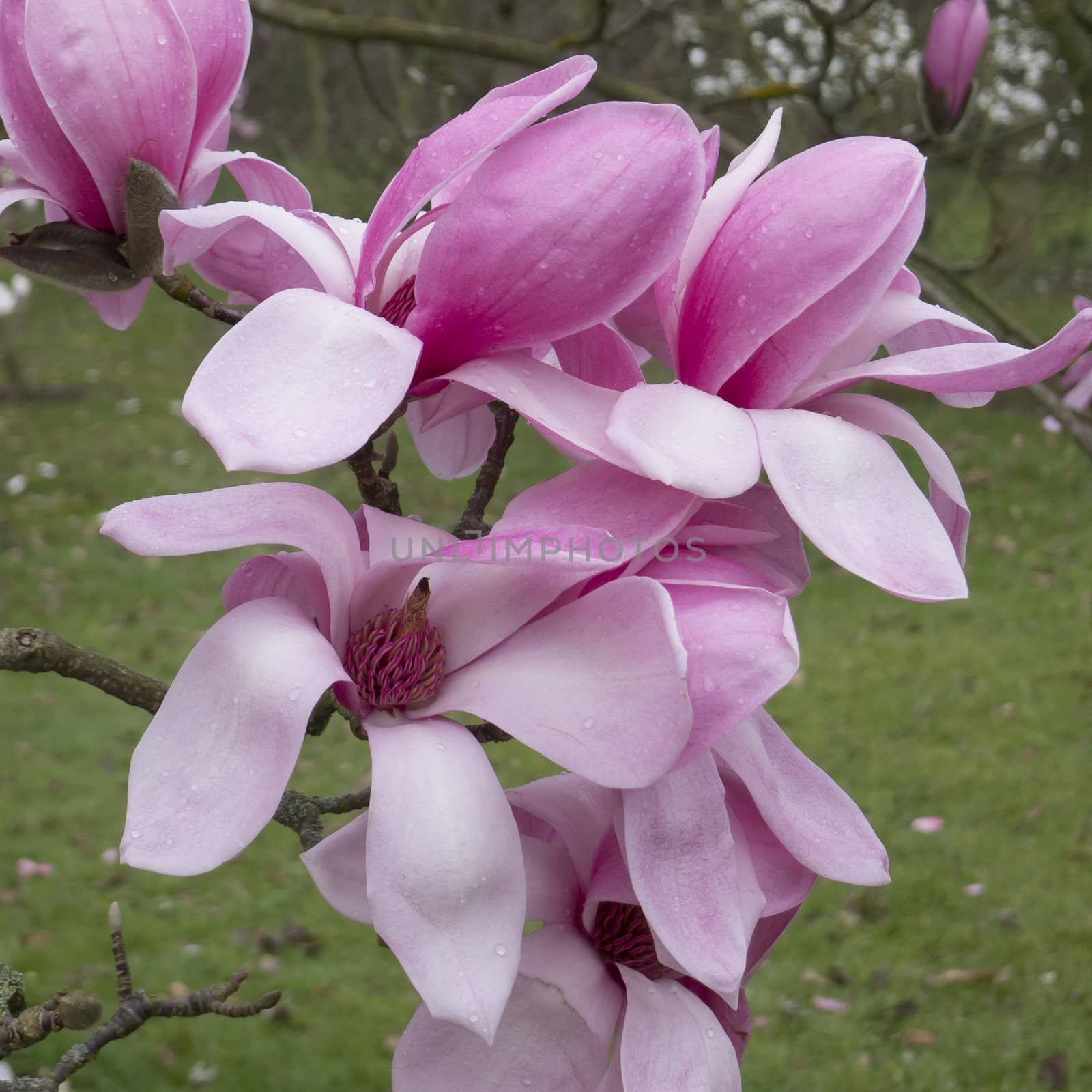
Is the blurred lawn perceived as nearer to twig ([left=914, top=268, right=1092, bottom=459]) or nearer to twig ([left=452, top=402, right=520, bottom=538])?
twig ([left=914, top=268, right=1092, bottom=459])

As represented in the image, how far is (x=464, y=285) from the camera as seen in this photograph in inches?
16.8

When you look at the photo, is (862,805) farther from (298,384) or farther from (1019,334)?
(298,384)

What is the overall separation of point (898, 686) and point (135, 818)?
4031 millimetres

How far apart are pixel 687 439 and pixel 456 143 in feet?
0.48

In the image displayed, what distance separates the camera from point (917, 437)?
0.45 m

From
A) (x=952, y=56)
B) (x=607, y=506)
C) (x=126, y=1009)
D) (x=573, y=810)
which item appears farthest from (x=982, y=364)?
(x=952, y=56)

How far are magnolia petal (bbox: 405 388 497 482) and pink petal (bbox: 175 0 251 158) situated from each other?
18cm

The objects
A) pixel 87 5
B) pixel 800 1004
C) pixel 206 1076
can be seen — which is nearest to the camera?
pixel 87 5

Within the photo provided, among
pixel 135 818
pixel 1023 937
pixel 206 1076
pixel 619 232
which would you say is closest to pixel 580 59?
pixel 619 232

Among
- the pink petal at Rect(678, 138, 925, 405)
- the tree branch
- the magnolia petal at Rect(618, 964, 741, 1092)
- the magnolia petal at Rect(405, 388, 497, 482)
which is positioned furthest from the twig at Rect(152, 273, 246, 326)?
the tree branch

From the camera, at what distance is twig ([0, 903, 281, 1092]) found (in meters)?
0.64

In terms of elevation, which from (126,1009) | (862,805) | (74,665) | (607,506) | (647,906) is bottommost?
(862,805)

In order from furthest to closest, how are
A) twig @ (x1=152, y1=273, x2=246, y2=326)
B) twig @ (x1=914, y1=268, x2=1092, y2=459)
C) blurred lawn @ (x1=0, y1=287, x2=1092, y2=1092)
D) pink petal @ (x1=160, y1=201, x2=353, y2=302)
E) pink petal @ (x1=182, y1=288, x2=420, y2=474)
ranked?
blurred lawn @ (x1=0, y1=287, x2=1092, y2=1092) → twig @ (x1=914, y1=268, x2=1092, y2=459) → twig @ (x1=152, y1=273, x2=246, y2=326) → pink petal @ (x1=160, y1=201, x2=353, y2=302) → pink petal @ (x1=182, y1=288, x2=420, y2=474)

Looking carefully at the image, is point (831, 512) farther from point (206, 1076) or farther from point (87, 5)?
point (206, 1076)
